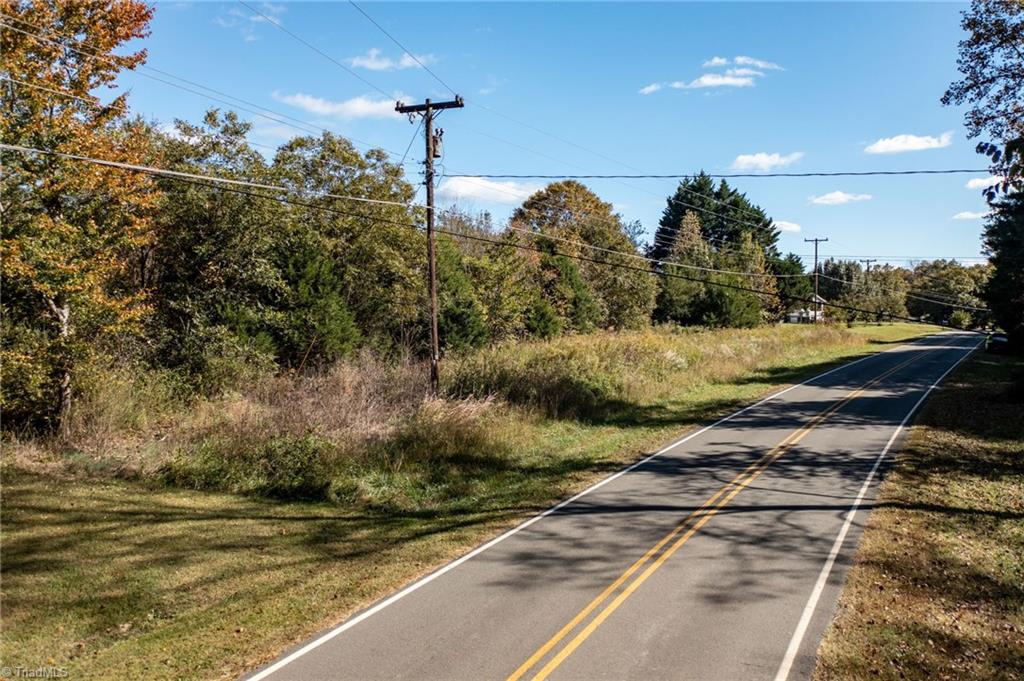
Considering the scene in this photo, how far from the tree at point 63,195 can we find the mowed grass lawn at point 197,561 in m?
4.05

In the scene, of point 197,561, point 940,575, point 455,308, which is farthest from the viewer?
point 455,308

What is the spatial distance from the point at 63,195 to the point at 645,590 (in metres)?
19.5

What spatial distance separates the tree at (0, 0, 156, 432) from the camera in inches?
701

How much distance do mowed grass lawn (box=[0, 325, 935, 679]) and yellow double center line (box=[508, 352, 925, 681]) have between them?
3080 millimetres

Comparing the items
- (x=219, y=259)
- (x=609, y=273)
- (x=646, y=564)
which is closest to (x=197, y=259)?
(x=219, y=259)

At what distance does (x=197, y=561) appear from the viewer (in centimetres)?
1164

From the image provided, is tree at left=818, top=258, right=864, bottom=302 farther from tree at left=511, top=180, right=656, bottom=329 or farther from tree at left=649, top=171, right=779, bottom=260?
tree at left=511, top=180, right=656, bottom=329

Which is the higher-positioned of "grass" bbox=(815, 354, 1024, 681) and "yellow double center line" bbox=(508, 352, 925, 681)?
"yellow double center line" bbox=(508, 352, 925, 681)

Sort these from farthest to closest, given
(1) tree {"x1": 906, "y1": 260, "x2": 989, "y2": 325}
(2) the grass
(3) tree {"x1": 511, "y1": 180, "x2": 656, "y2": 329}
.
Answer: (1) tree {"x1": 906, "y1": 260, "x2": 989, "y2": 325}, (3) tree {"x1": 511, "y1": 180, "x2": 656, "y2": 329}, (2) the grass

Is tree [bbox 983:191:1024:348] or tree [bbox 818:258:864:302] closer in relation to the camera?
tree [bbox 983:191:1024:348]

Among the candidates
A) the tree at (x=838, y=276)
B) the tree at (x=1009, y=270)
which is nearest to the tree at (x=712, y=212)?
the tree at (x=838, y=276)

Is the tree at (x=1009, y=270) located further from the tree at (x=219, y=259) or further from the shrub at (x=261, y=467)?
the tree at (x=219, y=259)

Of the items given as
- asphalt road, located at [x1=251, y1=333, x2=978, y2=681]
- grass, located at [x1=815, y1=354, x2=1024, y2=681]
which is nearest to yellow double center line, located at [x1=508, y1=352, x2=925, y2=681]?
asphalt road, located at [x1=251, y1=333, x2=978, y2=681]

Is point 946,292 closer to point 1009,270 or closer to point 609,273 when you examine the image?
point 1009,270
